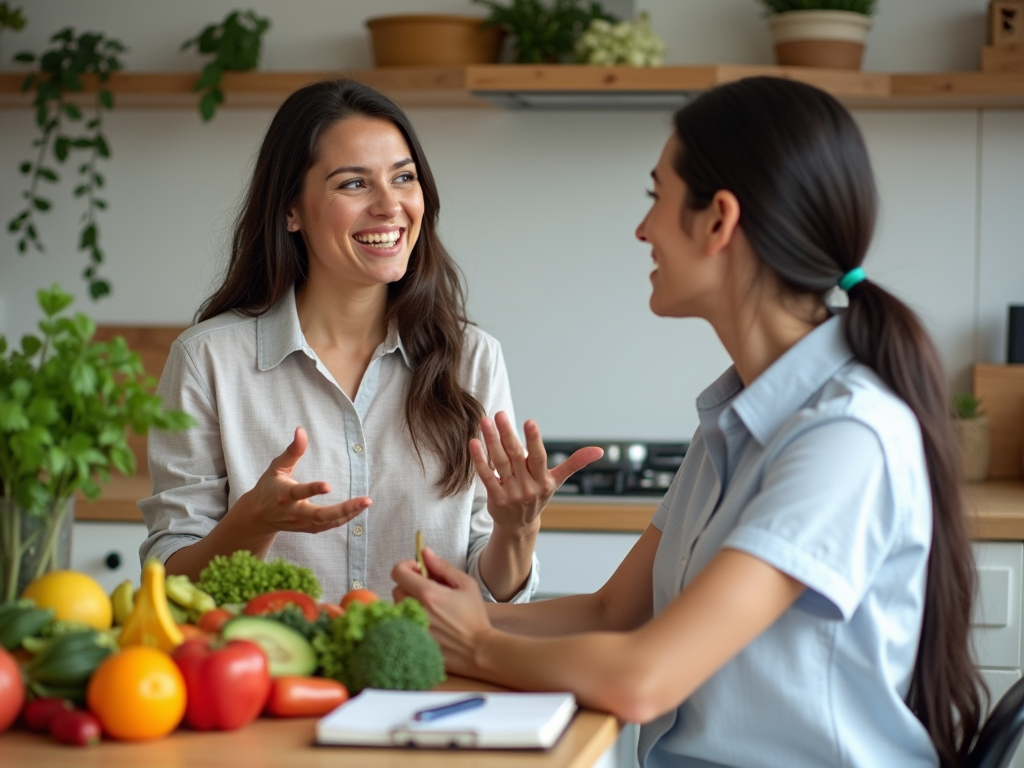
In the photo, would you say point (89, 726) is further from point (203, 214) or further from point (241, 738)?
point (203, 214)

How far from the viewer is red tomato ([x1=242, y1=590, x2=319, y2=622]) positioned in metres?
1.41

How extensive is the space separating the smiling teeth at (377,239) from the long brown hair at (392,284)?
125 millimetres

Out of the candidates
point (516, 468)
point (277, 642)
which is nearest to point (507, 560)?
point (516, 468)

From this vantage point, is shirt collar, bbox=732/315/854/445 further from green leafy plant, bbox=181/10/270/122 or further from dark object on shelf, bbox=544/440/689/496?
green leafy plant, bbox=181/10/270/122

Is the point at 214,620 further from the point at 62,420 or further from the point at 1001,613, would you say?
the point at 1001,613

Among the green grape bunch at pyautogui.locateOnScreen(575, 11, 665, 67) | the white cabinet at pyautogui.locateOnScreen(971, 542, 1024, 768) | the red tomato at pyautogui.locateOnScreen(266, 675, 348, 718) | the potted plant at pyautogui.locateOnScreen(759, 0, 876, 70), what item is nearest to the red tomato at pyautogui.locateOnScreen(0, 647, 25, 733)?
the red tomato at pyautogui.locateOnScreen(266, 675, 348, 718)

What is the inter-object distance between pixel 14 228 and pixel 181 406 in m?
1.71

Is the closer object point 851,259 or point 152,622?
point 152,622

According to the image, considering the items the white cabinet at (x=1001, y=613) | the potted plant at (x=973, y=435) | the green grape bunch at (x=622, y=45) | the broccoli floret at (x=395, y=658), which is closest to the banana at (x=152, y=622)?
the broccoli floret at (x=395, y=658)

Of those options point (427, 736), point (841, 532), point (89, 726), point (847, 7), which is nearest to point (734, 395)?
point (841, 532)

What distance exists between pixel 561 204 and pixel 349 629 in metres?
2.48

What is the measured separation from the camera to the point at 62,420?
131cm

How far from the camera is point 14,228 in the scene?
3613mm

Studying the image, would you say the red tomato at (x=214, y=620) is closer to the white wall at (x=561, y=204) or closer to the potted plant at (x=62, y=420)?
the potted plant at (x=62, y=420)
